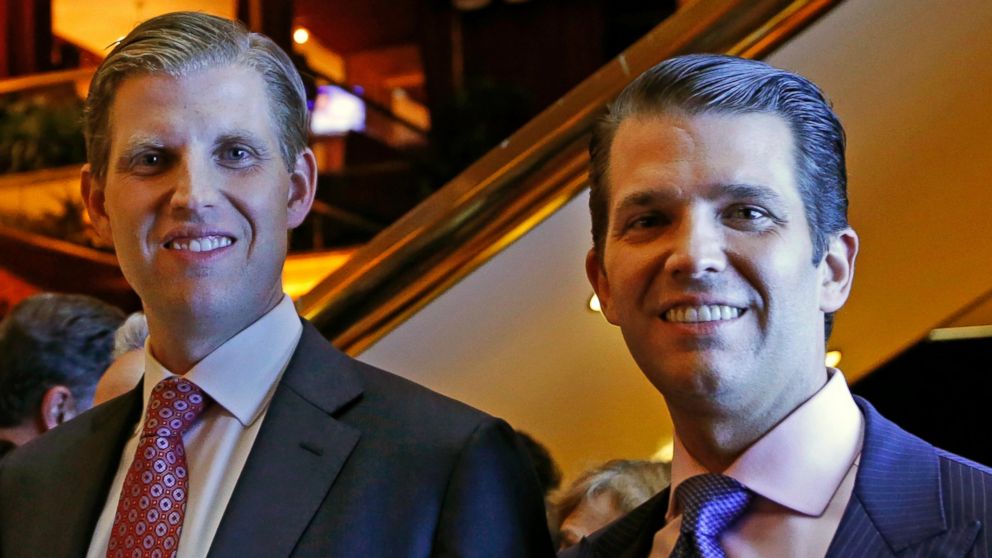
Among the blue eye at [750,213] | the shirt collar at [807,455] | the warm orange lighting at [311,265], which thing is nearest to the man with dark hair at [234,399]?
the shirt collar at [807,455]

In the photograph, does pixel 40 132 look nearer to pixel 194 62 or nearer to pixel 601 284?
pixel 194 62

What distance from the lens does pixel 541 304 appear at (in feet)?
9.59

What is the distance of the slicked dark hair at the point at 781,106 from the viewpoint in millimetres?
1572

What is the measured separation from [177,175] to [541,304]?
1300 millimetres

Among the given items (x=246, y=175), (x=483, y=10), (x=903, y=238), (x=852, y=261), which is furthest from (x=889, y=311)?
(x=483, y=10)

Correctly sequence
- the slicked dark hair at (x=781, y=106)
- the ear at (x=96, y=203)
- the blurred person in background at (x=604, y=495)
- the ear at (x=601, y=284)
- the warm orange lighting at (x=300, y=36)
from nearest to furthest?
the slicked dark hair at (x=781, y=106)
the ear at (x=601, y=284)
the ear at (x=96, y=203)
the blurred person in background at (x=604, y=495)
the warm orange lighting at (x=300, y=36)

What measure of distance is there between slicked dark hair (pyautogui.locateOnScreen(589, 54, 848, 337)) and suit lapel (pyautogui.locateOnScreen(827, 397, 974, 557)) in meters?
0.21

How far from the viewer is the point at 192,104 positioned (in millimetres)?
1762

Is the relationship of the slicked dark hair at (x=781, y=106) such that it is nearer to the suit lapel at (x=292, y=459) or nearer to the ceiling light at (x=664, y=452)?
the suit lapel at (x=292, y=459)

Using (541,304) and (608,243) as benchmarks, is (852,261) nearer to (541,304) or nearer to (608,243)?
(608,243)

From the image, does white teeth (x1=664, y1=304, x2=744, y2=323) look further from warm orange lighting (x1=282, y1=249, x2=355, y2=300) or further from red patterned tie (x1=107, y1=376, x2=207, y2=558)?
warm orange lighting (x1=282, y1=249, x2=355, y2=300)

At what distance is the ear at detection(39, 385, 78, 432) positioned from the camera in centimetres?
294

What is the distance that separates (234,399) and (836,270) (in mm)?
787

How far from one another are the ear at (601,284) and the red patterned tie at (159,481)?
542mm
